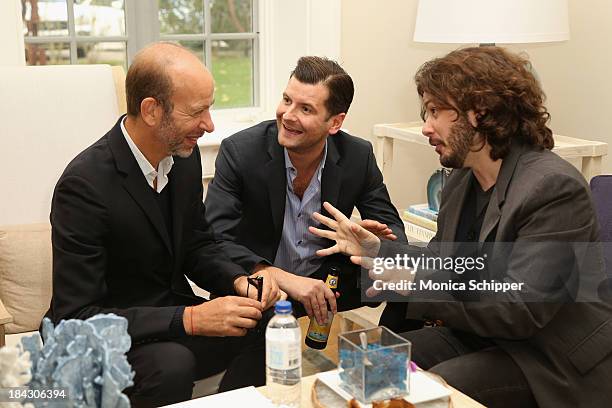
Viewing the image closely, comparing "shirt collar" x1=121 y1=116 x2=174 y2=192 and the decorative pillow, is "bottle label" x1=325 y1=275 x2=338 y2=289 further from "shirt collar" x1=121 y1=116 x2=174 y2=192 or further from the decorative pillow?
the decorative pillow

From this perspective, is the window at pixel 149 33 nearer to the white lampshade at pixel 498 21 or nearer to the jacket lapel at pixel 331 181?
the white lampshade at pixel 498 21

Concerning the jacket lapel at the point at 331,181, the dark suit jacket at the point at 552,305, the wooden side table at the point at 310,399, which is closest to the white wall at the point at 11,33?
the jacket lapel at the point at 331,181

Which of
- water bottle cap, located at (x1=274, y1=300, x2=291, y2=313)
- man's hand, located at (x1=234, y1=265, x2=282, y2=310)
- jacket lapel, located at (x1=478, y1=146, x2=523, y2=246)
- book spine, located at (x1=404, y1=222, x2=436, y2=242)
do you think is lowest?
book spine, located at (x1=404, y1=222, x2=436, y2=242)

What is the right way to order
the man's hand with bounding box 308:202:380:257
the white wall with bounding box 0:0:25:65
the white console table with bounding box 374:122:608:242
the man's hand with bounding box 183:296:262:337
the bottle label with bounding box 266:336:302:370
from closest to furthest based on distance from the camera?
the bottle label with bounding box 266:336:302:370, the man's hand with bounding box 183:296:262:337, the man's hand with bounding box 308:202:380:257, the white wall with bounding box 0:0:25:65, the white console table with bounding box 374:122:608:242

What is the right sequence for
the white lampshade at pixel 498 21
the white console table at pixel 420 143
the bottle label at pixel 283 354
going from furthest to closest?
1. the white console table at pixel 420 143
2. the white lampshade at pixel 498 21
3. the bottle label at pixel 283 354

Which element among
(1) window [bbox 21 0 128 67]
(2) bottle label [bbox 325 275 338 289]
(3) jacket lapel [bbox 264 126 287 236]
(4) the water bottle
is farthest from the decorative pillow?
(1) window [bbox 21 0 128 67]

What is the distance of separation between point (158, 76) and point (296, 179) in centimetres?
Result: 63

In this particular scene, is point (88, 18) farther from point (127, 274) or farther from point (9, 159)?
point (127, 274)

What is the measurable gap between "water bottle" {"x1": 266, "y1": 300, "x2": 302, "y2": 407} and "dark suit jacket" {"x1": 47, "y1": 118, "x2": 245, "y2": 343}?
447 millimetres

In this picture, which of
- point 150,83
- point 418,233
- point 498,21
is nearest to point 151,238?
point 150,83

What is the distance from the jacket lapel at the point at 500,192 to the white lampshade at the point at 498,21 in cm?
89

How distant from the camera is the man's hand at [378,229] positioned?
219 cm

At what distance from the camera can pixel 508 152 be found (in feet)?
6.37

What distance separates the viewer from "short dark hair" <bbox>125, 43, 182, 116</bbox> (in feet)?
6.31
